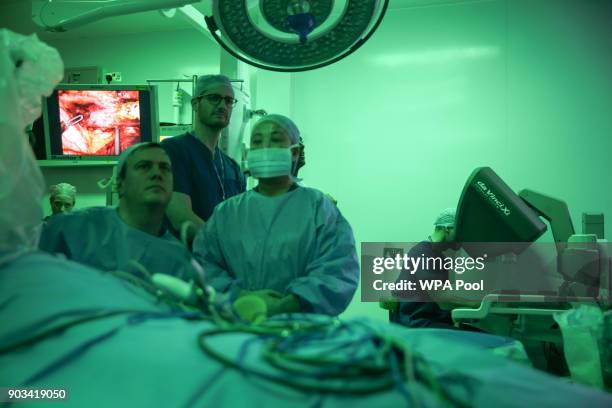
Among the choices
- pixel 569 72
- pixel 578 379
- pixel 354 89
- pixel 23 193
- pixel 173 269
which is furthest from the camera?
pixel 354 89

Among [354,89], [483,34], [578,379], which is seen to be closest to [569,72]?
[483,34]

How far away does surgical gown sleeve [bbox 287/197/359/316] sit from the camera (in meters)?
1.33

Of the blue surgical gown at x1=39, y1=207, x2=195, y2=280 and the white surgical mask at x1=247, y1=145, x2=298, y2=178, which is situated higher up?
the white surgical mask at x1=247, y1=145, x2=298, y2=178

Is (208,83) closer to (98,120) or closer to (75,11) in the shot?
(75,11)

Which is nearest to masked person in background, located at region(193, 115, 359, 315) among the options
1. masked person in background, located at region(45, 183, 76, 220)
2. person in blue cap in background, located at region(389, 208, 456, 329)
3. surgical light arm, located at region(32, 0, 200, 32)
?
surgical light arm, located at region(32, 0, 200, 32)

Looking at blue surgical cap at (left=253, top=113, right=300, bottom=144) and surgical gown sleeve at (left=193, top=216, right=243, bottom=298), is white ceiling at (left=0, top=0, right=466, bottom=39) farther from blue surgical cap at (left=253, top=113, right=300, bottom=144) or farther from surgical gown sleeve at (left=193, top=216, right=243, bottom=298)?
surgical gown sleeve at (left=193, top=216, right=243, bottom=298)

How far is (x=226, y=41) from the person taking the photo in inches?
52.2

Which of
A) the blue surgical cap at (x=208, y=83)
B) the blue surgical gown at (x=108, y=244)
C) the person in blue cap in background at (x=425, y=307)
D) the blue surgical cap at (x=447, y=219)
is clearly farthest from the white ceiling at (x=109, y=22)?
the blue surgical gown at (x=108, y=244)

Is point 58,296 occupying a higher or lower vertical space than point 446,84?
lower

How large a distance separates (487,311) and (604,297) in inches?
18.2

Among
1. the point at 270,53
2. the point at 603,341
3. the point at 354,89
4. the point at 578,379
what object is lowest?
the point at 578,379

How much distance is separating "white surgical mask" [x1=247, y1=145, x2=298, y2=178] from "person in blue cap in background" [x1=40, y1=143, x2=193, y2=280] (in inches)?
11.3

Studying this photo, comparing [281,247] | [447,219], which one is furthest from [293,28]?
[447,219]

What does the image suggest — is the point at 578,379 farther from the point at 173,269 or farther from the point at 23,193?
the point at 23,193
